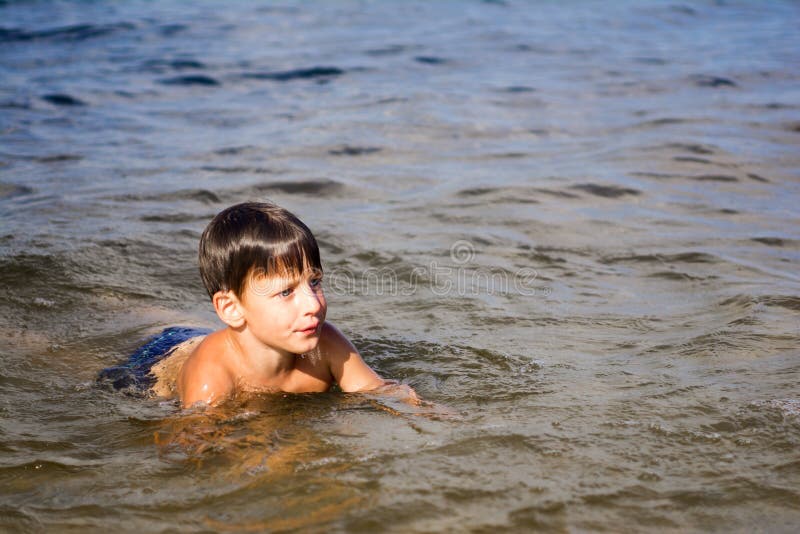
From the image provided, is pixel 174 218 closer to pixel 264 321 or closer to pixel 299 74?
pixel 264 321

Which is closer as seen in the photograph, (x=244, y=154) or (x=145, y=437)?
→ (x=145, y=437)

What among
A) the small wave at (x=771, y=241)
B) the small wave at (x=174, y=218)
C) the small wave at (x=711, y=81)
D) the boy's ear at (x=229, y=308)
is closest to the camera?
the boy's ear at (x=229, y=308)

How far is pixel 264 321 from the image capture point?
12.2 ft

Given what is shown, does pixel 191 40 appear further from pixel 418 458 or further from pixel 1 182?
pixel 418 458

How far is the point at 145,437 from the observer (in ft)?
11.8

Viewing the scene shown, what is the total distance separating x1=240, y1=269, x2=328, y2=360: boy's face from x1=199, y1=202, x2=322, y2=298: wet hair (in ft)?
0.11

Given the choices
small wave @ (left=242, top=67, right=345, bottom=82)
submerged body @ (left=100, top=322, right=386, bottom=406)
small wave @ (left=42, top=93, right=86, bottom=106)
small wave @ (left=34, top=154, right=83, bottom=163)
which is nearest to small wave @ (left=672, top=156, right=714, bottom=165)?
submerged body @ (left=100, top=322, right=386, bottom=406)

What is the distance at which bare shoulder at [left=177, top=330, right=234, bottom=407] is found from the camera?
385 centimetres

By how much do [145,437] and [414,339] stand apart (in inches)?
62.7

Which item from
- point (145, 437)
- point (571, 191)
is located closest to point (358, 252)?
point (571, 191)

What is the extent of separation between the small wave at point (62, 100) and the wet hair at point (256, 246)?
7.98 metres

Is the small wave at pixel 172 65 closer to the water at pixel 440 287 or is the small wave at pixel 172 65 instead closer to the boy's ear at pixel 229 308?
the water at pixel 440 287

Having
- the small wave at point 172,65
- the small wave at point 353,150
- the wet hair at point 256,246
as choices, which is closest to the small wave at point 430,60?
the small wave at point 172,65

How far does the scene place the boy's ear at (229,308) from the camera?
3.81 meters
